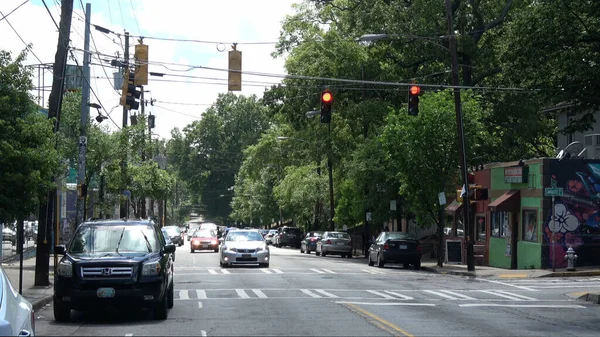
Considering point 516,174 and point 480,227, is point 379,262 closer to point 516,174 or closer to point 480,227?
point 480,227

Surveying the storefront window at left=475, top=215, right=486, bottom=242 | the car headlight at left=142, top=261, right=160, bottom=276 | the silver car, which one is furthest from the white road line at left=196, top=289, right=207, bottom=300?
the storefront window at left=475, top=215, right=486, bottom=242

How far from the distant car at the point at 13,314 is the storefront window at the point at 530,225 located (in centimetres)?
2673

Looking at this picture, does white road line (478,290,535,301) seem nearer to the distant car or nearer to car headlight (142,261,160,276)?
car headlight (142,261,160,276)

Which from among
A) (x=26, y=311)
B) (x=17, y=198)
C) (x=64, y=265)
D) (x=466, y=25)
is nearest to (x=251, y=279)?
(x=17, y=198)

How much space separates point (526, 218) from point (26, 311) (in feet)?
91.7

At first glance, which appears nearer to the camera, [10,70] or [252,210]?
[10,70]

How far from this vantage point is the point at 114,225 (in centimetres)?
1636

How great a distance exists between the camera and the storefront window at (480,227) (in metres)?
38.6

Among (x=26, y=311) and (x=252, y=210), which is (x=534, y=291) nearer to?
(x=26, y=311)

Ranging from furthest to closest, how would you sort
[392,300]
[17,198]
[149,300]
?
[392,300] < [17,198] < [149,300]

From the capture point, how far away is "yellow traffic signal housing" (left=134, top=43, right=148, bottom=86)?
21750mm

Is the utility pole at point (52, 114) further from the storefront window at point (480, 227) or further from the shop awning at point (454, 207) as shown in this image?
A: the shop awning at point (454, 207)

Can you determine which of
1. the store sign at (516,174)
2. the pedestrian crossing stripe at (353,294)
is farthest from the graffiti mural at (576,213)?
the pedestrian crossing stripe at (353,294)

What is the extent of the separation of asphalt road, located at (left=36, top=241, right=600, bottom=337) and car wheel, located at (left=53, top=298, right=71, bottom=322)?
0.17m
